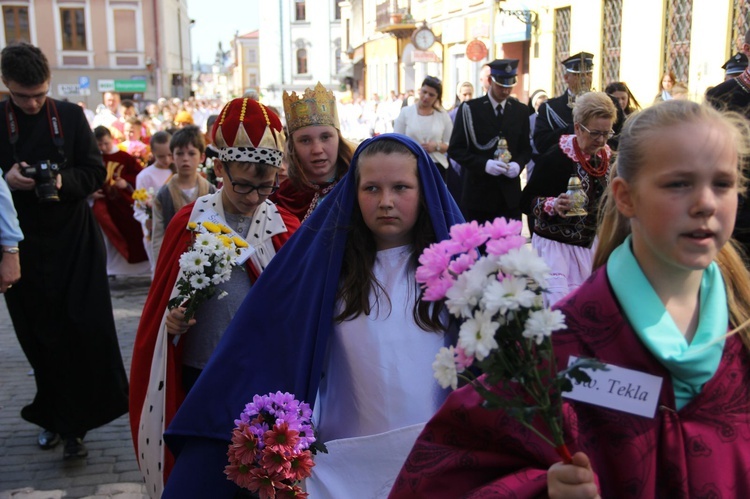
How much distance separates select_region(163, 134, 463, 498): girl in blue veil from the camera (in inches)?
105

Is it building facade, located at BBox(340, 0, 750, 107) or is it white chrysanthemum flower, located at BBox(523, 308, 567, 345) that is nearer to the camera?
white chrysanthemum flower, located at BBox(523, 308, 567, 345)

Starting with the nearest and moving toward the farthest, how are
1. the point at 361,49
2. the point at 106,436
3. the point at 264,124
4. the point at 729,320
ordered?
the point at 729,320 → the point at 264,124 → the point at 106,436 → the point at 361,49

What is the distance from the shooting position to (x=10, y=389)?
257 inches

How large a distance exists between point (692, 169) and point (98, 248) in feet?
13.6

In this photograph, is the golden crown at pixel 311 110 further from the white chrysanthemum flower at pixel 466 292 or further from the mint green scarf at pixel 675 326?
the white chrysanthemum flower at pixel 466 292

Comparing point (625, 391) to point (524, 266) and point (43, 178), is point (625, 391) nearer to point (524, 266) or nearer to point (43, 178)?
point (524, 266)

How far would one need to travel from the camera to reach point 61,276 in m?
5.14

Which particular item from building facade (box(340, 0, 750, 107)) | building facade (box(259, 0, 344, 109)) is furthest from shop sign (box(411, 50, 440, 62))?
building facade (box(259, 0, 344, 109))

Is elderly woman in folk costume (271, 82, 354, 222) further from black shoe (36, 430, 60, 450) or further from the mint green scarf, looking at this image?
the mint green scarf

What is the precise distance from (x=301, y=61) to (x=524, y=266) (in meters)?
79.1

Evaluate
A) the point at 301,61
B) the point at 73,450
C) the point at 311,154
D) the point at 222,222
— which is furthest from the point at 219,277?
the point at 301,61

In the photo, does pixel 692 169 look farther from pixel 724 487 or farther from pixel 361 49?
pixel 361 49

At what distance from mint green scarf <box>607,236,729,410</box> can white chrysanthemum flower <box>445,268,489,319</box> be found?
0.44 m

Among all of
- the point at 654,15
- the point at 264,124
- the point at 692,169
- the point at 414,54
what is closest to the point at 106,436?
the point at 264,124
